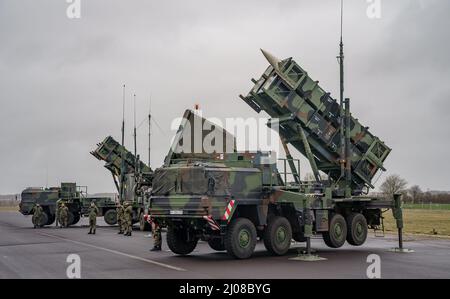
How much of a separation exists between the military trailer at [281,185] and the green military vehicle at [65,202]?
16.0m

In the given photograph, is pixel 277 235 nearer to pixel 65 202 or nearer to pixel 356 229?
pixel 356 229

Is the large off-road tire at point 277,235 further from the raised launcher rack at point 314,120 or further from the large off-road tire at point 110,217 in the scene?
the large off-road tire at point 110,217

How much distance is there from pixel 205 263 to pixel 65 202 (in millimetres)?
19750

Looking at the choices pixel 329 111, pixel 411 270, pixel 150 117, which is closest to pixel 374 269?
pixel 411 270

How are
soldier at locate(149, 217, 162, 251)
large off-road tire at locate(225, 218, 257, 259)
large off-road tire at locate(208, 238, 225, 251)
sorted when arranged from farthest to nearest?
soldier at locate(149, 217, 162, 251), large off-road tire at locate(208, 238, 225, 251), large off-road tire at locate(225, 218, 257, 259)

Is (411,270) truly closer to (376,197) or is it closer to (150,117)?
(376,197)

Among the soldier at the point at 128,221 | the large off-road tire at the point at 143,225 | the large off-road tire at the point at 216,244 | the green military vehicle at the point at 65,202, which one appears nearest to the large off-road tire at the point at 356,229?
the large off-road tire at the point at 216,244

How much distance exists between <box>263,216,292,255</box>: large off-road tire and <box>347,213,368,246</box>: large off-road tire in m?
2.79

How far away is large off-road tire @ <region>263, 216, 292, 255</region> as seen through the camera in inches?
527

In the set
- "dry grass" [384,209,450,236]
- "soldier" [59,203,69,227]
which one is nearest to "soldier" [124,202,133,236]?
"soldier" [59,203,69,227]

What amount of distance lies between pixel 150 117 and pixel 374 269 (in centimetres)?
2016

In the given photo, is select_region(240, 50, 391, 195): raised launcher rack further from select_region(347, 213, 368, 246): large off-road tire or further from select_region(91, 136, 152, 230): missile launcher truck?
select_region(91, 136, 152, 230): missile launcher truck

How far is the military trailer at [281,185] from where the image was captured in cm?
1260
